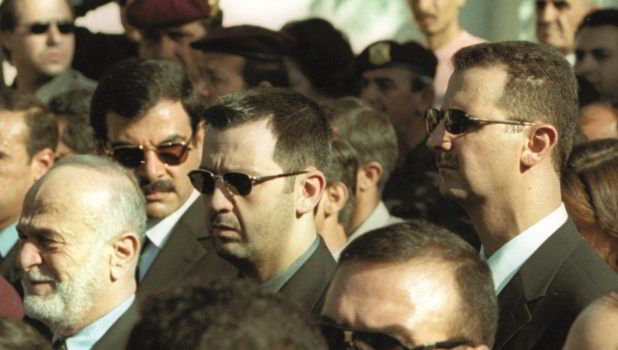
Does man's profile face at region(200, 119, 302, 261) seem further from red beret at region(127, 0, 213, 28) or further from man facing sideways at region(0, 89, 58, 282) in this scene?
red beret at region(127, 0, 213, 28)

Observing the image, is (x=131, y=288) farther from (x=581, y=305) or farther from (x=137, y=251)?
(x=581, y=305)

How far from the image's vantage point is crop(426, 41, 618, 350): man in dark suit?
182 inches

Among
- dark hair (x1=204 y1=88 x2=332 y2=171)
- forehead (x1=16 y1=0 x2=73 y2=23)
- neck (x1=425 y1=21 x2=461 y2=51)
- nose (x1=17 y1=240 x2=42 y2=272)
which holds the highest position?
dark hair (x1=204 y1=88 x2=332 y2=171)

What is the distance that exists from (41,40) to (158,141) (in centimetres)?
203

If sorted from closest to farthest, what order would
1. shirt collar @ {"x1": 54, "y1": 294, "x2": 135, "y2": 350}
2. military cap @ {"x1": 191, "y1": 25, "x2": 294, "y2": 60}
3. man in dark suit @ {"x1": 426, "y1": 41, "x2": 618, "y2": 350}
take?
man in dark suit @ {"x1": 426, "y1": 41, "x2": 618, "y2": 350}, shirt collar @ {"x1": 54, "y1": 294, "x2": 135, "y2": 350}, military cap @ {"x1": 191, "y1": 25, "x2": 294, "y2": 60}

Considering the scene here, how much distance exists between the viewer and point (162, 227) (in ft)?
20.8

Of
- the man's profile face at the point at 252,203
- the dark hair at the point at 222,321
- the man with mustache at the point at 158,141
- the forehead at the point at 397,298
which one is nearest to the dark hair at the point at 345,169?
the man with mustache at the point at 158,141

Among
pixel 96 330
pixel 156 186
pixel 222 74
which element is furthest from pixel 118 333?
pixel 222 74

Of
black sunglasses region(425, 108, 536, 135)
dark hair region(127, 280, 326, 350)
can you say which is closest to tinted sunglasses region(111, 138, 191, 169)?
black sunglasses region(425, 108, 536, 135)

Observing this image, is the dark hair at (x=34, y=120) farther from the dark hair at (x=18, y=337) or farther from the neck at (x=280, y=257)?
the dark hair at (x=18, y=337)

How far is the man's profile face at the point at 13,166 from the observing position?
6992 millimetres

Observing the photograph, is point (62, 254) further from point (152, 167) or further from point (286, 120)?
point (152, 167)

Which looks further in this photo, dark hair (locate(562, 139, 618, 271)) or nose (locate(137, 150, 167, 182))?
nose (locate(137, 150, 167, 182))

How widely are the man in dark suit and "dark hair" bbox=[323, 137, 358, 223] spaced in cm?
168
